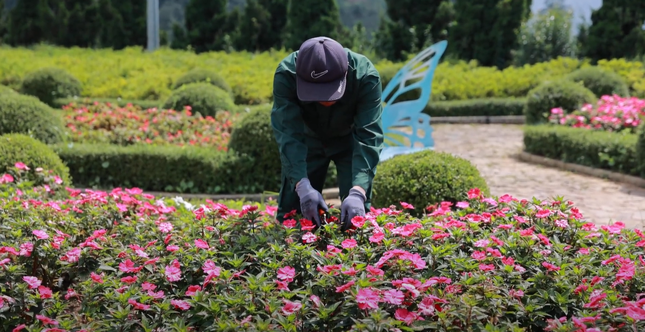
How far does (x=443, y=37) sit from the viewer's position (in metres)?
21.2

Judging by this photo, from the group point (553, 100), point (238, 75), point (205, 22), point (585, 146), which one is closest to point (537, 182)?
point (585, 146)

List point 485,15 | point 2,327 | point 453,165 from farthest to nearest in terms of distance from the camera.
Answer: point 485,15, point 453,165, point 2,327

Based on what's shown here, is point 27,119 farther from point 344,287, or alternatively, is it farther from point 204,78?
point 344,287

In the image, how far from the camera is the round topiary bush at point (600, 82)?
38.8ft

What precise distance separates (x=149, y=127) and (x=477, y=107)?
665 centimetres

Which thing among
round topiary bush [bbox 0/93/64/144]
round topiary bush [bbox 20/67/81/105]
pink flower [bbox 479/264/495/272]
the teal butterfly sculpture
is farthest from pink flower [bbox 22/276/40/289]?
round topiary bush [bbox 20/67/81/105]

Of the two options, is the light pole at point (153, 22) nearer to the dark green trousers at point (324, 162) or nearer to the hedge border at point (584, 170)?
the hedge border at point (584, 170)

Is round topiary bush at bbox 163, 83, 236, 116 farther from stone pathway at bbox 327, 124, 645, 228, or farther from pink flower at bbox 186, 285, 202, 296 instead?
pink flower at bbox 186, 285, 202, 296

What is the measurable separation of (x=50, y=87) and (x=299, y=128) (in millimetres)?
9519

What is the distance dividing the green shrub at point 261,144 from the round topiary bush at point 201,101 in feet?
9.27

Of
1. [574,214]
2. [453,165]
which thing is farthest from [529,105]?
[574,214]

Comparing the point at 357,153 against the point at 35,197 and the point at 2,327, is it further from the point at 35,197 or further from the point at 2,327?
the point at 35,197

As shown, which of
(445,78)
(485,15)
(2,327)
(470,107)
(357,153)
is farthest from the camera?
(485,15)

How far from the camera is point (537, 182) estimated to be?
25.3ft
